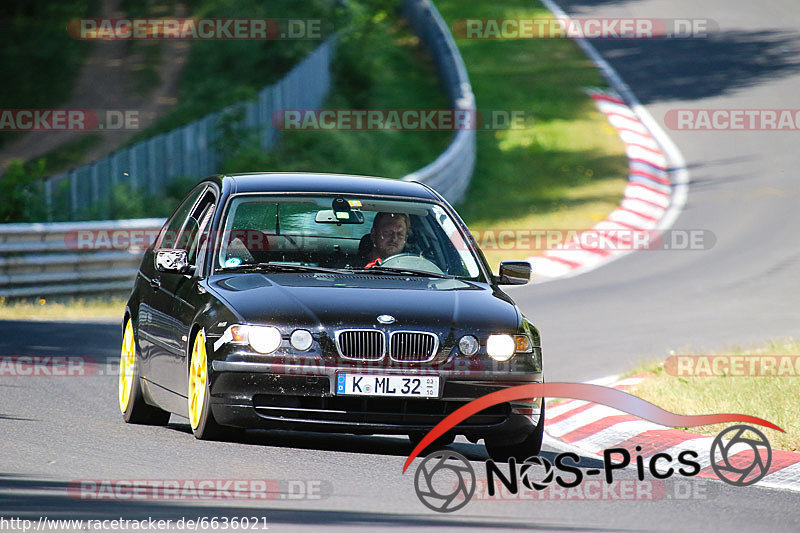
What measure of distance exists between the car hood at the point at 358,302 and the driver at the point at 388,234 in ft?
1.58

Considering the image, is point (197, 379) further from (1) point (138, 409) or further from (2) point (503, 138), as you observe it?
(2) point (503, 138)

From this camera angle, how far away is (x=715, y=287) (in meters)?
20.8

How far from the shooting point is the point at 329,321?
8.08 m

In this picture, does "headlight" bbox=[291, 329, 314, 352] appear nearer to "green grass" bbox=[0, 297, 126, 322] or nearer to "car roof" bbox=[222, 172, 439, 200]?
"car roof" bbox=[222, 172, 439, 200]

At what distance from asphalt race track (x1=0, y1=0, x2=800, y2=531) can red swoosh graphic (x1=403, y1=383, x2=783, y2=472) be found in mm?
329

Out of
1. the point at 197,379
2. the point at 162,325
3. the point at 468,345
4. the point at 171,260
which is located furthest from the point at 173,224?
the point at 468,345

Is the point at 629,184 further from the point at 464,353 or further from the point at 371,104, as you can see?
the point at 464,353

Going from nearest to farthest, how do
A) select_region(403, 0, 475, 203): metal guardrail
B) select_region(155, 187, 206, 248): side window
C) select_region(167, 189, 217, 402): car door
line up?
select_region(167, 189, 217, 402): car door → select_region(155, 187, 206, 248): side window → select_region(403, 0, 475, 203): metal guardrail

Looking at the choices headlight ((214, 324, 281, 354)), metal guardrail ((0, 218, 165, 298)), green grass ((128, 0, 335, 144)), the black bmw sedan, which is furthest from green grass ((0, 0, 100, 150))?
headlight ((214, 324, 281, 354))

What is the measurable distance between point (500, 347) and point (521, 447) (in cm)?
65

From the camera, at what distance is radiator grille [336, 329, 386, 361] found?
806 cm

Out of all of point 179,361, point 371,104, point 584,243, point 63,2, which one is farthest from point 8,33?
point 179,361

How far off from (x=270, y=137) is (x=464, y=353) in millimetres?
22157

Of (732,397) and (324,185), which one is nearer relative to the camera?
(324,185)
